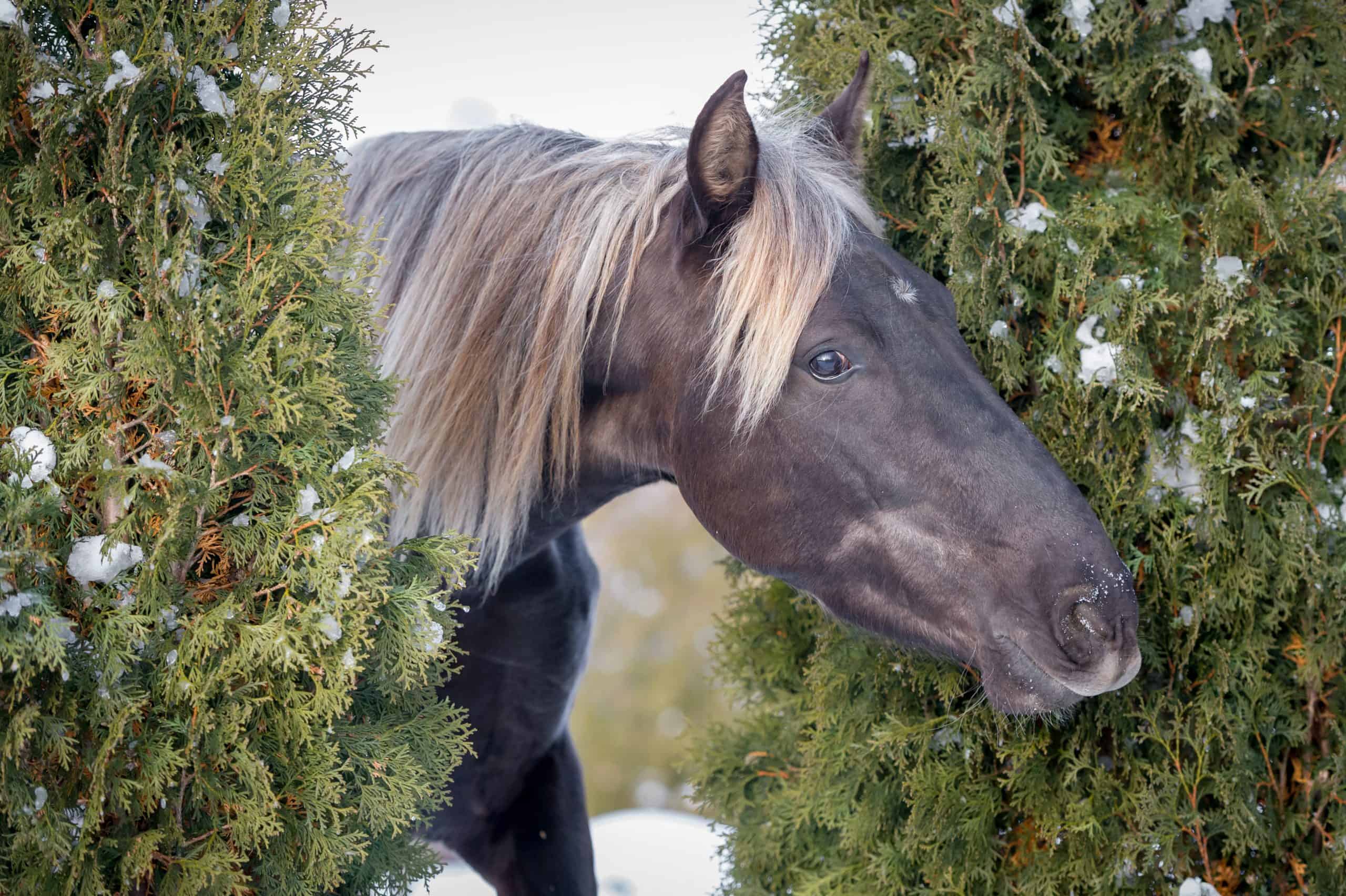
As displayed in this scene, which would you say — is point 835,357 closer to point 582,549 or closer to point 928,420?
point 928,420

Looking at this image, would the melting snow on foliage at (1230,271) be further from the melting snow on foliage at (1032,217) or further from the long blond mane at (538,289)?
the long blond mane at (538,289)

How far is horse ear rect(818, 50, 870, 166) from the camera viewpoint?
230cm

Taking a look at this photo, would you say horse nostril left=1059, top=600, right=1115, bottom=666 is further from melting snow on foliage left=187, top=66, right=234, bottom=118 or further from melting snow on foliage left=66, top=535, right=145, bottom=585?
melting snow on foliage left=187, top=66, right=234, bottom=118

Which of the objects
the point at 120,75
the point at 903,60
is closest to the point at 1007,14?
the point at 903,60

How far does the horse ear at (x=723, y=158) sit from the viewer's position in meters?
1.83

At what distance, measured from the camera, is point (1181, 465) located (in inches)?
89.1

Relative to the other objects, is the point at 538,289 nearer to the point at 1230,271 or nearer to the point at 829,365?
the point at 829,365

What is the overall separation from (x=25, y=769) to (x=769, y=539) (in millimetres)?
1282

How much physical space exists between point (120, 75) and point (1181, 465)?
218 cm

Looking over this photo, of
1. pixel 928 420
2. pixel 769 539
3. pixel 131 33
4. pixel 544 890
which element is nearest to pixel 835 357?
pixel 928 420

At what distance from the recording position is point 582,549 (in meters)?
3.07

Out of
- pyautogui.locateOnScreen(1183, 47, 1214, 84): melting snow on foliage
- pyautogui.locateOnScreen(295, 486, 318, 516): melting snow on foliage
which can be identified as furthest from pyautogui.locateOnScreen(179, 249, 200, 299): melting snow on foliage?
pyautogui.locateOnScreen(1183, 47, 1214, 84): melting snow on foliage

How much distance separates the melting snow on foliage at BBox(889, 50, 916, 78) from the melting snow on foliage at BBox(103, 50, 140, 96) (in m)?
1.67

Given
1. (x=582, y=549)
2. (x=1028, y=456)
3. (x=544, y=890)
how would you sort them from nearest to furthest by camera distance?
(x=1028, y=456)
(x=544, y=890)
(x=582, y=549)
